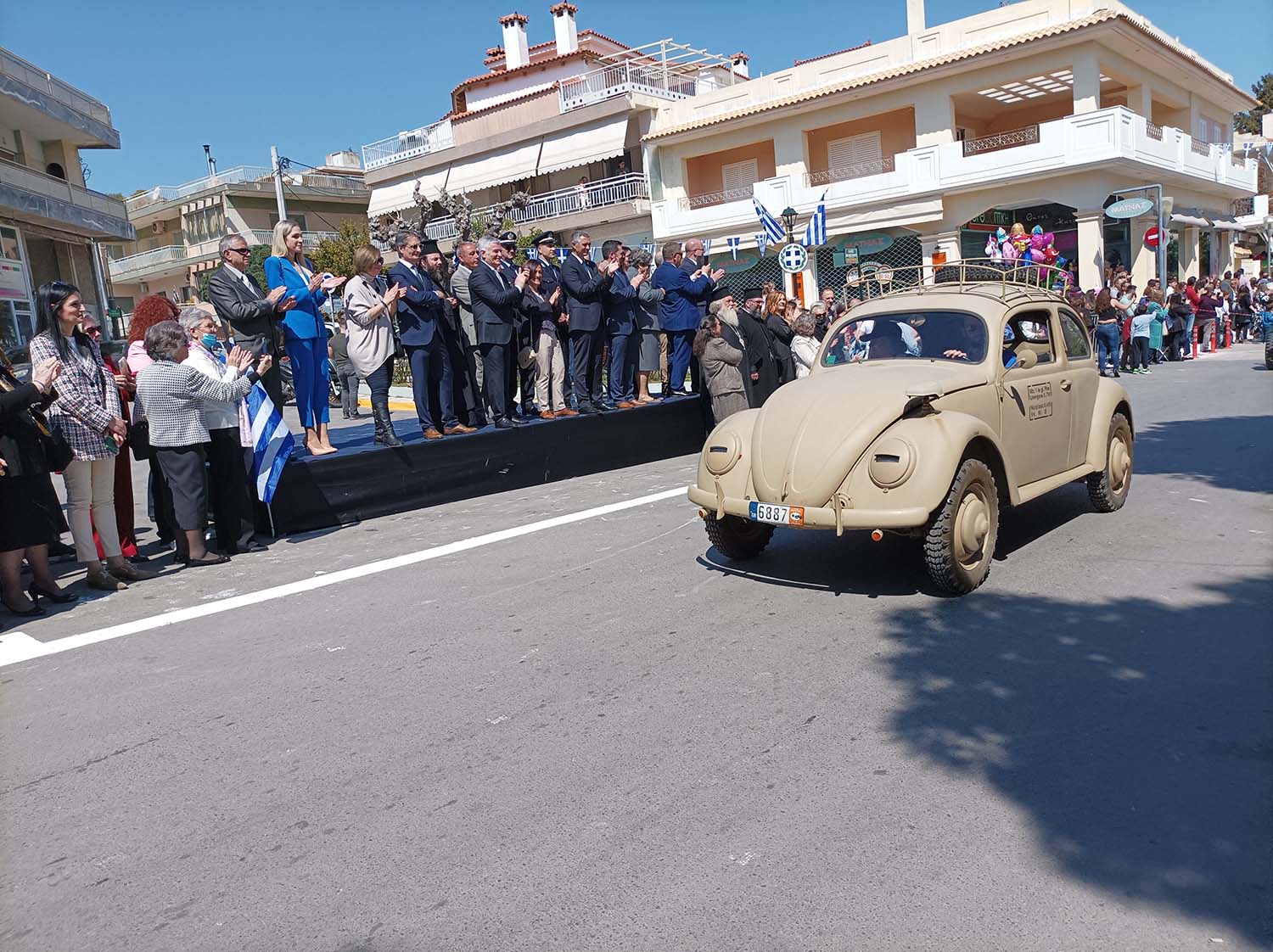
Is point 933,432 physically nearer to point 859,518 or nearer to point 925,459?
point 925,459

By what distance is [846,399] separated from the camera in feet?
20.1

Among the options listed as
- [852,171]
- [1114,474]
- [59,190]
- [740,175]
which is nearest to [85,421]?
[1114,474]

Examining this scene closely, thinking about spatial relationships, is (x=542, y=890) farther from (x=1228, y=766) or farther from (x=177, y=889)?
(x=1228, y=766)

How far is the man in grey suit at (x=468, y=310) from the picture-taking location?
10.4 m

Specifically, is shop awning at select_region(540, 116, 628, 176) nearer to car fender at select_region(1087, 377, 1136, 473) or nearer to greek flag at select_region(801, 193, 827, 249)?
greek flag at select_region(801, 193, 827, 249)

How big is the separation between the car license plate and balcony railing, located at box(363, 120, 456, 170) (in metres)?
41.1

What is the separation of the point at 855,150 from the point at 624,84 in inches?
357

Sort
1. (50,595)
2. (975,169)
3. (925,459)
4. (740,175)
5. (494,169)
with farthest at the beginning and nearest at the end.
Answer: (494,169)
(740,175)
(975,169)
(50,595)
(925,459)

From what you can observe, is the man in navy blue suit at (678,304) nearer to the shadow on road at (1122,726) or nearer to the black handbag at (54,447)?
the black handbag at (54,447)

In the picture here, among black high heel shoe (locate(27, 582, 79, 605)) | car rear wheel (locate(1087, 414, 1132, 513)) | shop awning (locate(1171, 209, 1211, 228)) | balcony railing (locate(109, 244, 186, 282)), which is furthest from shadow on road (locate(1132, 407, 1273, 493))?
balcony railing (locate(109, 244, 186, 282))

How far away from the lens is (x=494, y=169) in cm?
4009

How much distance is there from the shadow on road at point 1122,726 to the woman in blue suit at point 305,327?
6234mm

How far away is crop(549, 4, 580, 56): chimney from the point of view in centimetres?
4322

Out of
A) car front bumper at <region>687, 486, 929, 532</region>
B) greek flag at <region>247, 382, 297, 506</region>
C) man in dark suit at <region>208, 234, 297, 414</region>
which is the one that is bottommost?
car front bumper at <region>687, 486, 929, 532</region>
